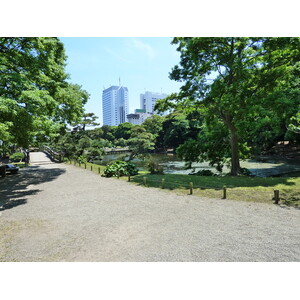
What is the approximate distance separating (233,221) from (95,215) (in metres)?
4.74

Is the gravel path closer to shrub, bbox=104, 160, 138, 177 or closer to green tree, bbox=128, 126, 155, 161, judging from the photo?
shrub, bbox=104, 160, 138, 177

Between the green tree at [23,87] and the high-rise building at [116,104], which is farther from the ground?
the high-rise building at [116,104]

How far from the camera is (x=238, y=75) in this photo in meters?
12.9

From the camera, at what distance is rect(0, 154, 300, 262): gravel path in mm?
4863

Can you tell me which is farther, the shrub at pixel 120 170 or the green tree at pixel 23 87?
the shrub at pixel 120 170

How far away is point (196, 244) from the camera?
5.20 meters

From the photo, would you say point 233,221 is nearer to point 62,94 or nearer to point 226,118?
point 226,118

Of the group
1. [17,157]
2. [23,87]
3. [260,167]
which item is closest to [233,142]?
[260,167]

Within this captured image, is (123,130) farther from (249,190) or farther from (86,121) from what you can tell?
(249,190)

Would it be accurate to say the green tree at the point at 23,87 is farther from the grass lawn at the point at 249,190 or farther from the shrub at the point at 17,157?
the shrub at the point at 17,157

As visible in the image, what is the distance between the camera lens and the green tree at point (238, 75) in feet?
40.3

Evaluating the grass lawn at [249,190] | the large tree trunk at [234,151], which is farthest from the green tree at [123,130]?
the grass lawn at [249,190]

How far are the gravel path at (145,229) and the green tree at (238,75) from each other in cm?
656
